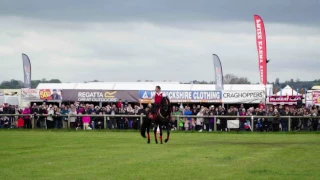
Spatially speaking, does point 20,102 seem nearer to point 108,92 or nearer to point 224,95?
point 108,92

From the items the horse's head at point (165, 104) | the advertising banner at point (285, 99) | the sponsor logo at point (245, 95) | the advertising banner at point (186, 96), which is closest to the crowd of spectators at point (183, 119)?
the sponsor logo at point (245, 95)

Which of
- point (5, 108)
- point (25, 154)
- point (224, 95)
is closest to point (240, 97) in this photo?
point (224, 95)

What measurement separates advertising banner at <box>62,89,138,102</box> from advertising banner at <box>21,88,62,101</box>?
650 mm

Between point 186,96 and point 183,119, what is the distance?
856 cm

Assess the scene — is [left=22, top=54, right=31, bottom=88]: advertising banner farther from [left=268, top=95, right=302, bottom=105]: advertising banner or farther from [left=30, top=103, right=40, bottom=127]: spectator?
[left=268, top=95, right=302, bottom=105]: advertising banner

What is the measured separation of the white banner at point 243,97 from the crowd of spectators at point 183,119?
13.0 ft

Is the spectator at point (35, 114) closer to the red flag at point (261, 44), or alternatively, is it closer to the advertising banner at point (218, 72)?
the advertising banner at point (218, 72)

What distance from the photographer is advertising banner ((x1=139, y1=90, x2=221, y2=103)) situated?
55.2 m

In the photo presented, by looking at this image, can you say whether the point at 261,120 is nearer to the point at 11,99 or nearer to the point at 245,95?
the point at 245,95

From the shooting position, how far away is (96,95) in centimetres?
5775

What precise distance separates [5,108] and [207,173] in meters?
38.3

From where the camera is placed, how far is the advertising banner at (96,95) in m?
56.4

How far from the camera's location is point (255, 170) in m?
16.5

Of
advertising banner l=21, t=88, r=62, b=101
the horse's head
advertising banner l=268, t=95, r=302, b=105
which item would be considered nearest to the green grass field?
the horse's head
